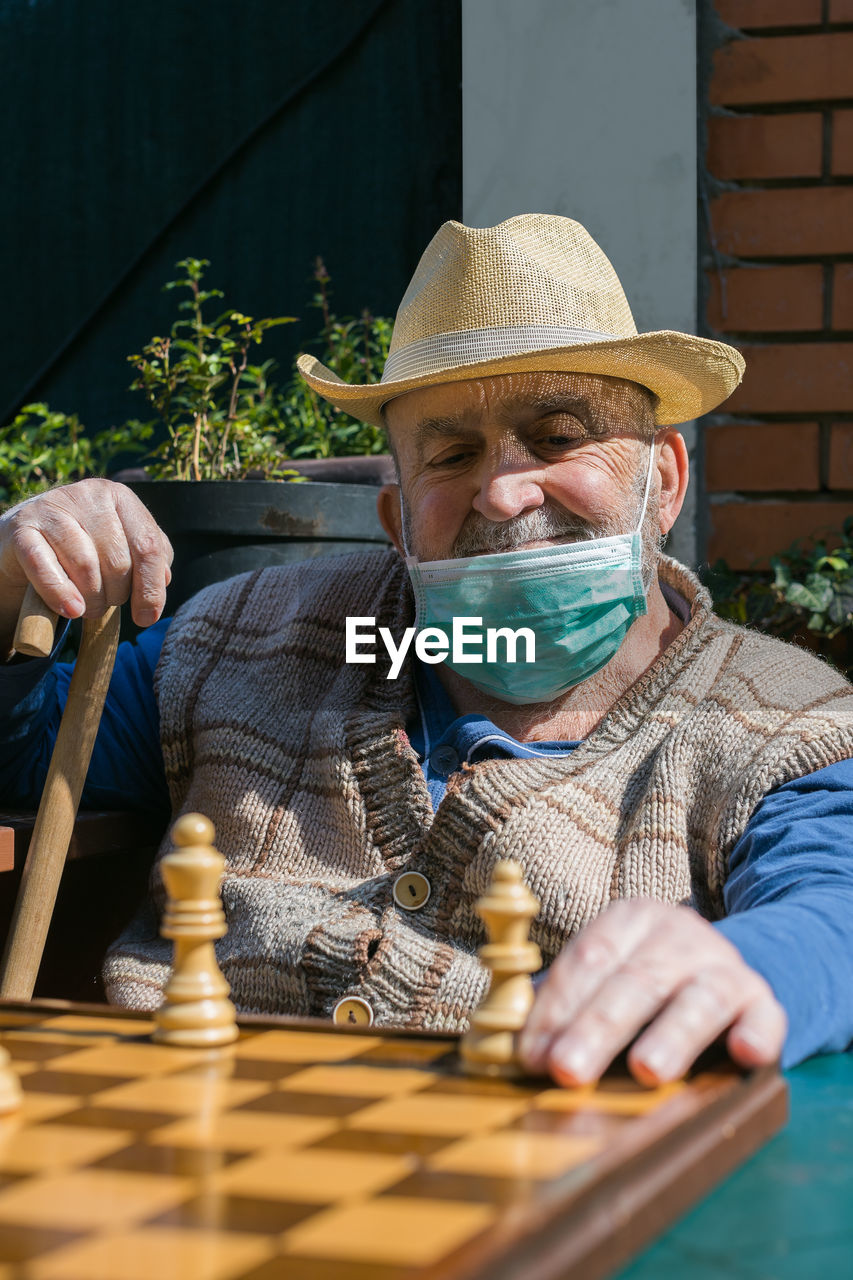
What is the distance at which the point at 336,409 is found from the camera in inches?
131

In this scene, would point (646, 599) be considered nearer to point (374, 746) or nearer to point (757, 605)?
point (374, 746)

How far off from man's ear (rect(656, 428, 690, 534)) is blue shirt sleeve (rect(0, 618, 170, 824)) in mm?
874

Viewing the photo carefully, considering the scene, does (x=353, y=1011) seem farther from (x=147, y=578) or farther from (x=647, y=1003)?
(x=647, y=1003)

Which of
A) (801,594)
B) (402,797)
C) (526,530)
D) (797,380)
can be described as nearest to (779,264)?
(797,380)

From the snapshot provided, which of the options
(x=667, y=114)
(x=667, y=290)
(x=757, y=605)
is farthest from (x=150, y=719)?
(x=667, y=114)

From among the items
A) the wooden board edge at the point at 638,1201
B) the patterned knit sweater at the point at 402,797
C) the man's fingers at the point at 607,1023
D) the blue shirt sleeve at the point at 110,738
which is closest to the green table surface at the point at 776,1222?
the wooden board edge at the point at 638,1201

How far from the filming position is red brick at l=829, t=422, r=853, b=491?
287 cm

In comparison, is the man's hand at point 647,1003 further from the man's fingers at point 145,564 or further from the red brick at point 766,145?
the red brick at point 766,145

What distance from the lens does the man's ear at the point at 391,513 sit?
2.29 meters

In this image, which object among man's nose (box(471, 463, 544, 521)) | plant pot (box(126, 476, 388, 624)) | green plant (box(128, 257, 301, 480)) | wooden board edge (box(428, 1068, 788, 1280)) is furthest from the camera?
green plant (box(128, 257, 301, 480))

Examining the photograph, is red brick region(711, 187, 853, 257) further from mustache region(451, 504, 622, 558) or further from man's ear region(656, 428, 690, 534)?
mustache region(451, 504, 622, 558)

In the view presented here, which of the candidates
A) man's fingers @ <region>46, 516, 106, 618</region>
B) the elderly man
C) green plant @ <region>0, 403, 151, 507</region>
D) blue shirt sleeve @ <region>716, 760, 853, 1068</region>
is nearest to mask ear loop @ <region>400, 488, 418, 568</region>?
the elderly man

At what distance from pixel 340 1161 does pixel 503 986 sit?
0.26 m

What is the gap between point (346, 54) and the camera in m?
3.68
